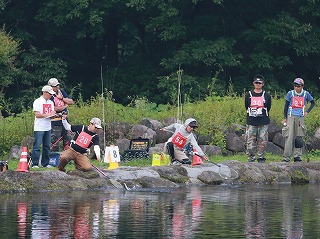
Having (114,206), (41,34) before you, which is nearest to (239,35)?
(41,34)

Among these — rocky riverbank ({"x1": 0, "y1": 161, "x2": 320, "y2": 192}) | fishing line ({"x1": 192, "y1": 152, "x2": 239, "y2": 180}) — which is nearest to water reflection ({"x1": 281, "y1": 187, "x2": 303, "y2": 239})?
fishing line ({"x1": 192, "y1": 152, "x2": 239, "y2": 180})

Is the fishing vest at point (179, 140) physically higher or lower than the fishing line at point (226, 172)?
higher

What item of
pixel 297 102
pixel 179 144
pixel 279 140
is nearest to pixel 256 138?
pixel 297 102

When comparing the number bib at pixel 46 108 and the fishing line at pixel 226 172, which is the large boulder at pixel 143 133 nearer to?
the fishing line at pixel 226 172

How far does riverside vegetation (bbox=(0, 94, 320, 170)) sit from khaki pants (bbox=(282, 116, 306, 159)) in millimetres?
1029

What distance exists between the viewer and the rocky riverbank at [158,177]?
76.4 ft

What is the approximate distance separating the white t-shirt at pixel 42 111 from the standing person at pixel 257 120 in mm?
4934

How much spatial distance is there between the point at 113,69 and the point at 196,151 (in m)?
19.9

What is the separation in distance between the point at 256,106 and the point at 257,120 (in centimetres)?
36

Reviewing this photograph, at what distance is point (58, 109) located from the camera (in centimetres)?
2720

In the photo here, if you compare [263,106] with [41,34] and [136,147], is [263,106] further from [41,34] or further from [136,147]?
[41,34]

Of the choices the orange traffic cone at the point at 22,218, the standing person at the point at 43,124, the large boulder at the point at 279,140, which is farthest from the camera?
the large boulder at the point at 279,140

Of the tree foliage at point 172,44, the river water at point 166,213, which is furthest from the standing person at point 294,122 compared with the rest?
the tree foliage at point 172,44

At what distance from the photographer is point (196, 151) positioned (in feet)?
86.9
